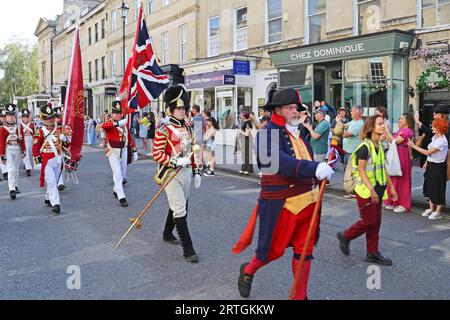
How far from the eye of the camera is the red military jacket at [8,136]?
9.97m

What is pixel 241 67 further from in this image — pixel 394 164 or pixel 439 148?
pixel 439 148

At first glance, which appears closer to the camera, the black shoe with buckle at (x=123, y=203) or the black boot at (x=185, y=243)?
the black boot at (x=185, y=243)

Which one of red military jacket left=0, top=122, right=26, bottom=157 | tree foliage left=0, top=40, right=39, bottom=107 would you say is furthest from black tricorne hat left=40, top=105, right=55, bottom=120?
tree foliage left=0, top=40, right=39, bottom=107

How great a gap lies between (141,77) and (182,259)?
575 centimetres

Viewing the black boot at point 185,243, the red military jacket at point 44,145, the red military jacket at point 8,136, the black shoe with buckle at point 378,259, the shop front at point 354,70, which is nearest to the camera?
the black shoe with buckle at point 378,259

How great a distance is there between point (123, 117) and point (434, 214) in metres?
6.22

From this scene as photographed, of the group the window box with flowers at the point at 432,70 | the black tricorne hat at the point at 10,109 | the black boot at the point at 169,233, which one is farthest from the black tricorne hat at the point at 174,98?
the window box with flowers at the point at 432,70

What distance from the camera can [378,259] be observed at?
5164 millimetres

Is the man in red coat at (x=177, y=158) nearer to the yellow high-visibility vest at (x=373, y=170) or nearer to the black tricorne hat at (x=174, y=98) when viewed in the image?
the black tricorne hat at (x=174, y=98)

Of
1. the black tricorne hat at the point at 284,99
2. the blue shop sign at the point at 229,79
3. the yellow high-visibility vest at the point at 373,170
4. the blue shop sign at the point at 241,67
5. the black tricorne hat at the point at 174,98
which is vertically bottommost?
the yellow high-visibility vest at the point at 373,170

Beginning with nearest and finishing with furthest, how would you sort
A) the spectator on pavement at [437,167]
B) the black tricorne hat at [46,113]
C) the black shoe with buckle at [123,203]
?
the spectator on pavement at [437,167]
the black shoe with buckle at [123,203]
the black tricorne hat at [46,113]

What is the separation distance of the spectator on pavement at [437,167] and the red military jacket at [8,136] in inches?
329

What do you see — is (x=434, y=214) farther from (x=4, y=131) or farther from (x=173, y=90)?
(x=4, y=131)

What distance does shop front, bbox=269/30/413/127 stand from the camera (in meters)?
14.1
